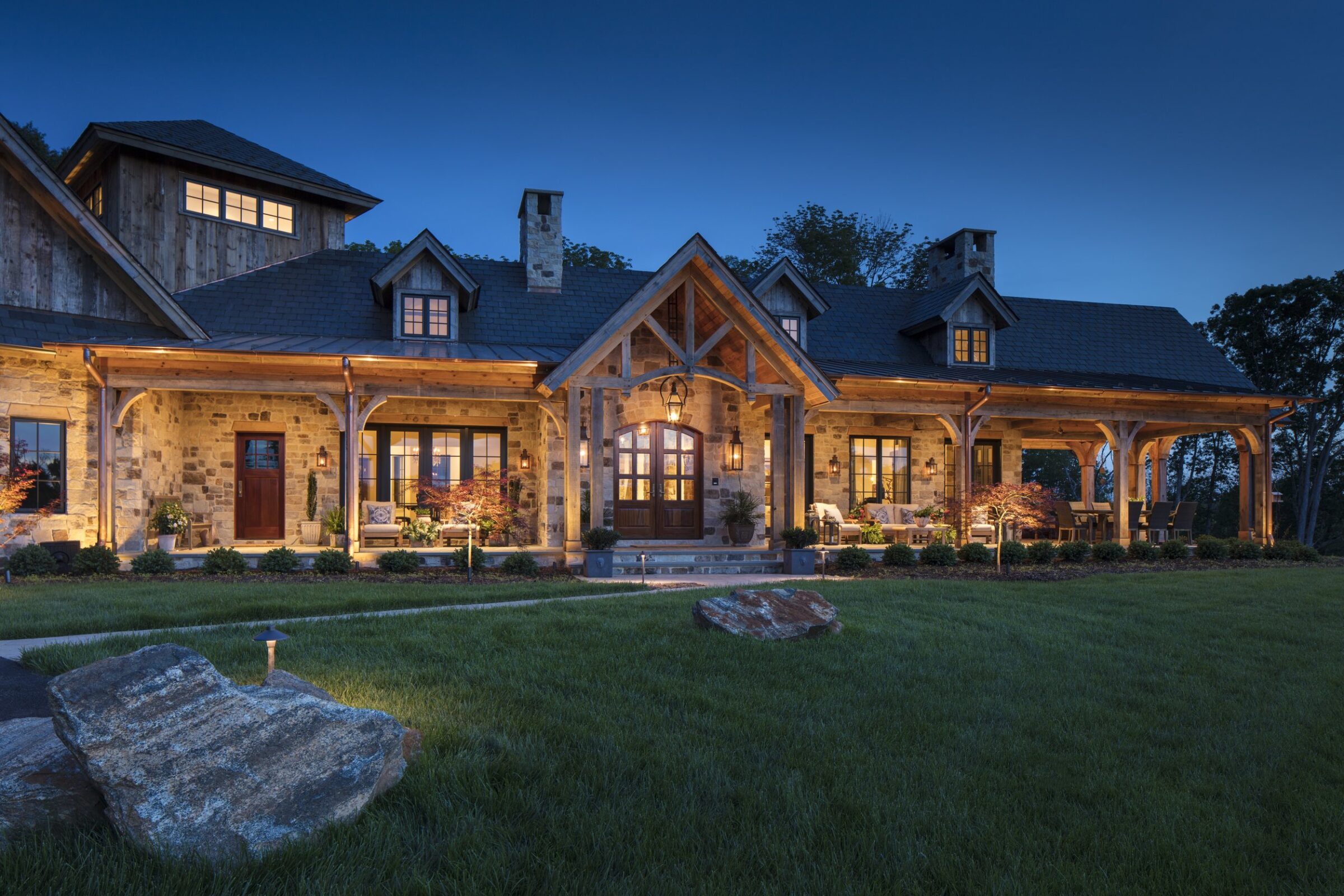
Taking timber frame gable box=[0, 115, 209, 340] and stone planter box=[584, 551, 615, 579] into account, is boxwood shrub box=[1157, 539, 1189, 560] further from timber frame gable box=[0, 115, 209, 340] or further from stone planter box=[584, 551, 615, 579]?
timber frame gable box=[0, 115, 209, 340]

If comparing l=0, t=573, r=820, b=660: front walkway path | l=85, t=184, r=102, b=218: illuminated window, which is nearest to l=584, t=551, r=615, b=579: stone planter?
l=0, t=573, r=820, b=660: front walkway path

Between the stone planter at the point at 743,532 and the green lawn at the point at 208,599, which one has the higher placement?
the stone planter at the point at 743,532

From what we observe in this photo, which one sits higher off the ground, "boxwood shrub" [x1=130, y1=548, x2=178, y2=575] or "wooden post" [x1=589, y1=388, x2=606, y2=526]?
"wooden post" [x1=589, y1=388, x2=606, y2=526]

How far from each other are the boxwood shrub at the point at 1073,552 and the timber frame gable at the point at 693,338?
5.03 metres

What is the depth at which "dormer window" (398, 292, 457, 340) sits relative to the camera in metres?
15.1

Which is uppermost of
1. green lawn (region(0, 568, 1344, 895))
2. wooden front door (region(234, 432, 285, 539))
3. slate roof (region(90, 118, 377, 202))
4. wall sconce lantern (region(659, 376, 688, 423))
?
slate roof (region(90, 118, 377, 202))

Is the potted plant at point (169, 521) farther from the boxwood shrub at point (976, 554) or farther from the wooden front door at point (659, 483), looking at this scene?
the boxwood shrub at point (976, 554)

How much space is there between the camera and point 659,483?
1495 centimetres

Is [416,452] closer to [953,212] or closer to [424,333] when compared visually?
[424,333]

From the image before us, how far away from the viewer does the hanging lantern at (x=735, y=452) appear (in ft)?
49.3

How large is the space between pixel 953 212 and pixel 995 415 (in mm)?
76610

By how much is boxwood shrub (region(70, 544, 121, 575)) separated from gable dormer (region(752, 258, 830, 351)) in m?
11.6

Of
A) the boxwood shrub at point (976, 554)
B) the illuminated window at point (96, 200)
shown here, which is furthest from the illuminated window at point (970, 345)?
the illuminated window at point (96, 200)

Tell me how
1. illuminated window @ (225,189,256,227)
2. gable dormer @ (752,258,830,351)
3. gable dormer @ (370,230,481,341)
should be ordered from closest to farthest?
gable dormer @ (370,230,481,341) < illuminated window @ (225,189,256,227) < gable dormer @ (752,258,830,351)
